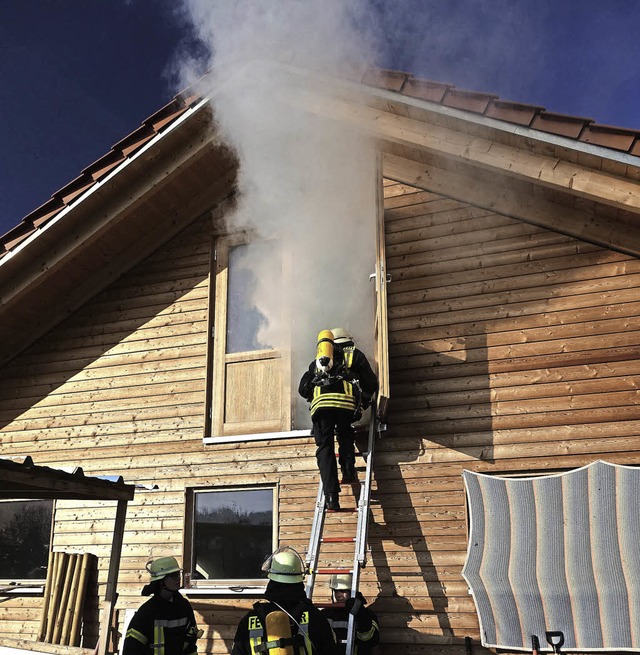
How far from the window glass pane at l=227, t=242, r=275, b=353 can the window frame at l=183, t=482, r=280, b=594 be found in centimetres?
150

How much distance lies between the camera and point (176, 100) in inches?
299

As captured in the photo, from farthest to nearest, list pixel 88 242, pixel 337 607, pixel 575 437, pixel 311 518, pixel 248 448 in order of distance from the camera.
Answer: pixel 88 242
pixel 248 448
pixel 311 518
pixel 575 437
pixel 337 607

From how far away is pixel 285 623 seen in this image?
3453mm

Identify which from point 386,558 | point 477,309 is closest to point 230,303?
point 477,309

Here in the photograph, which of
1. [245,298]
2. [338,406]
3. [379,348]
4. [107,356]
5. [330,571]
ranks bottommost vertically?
[330,571]

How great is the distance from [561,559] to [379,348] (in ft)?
7.46

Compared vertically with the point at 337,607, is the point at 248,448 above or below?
above

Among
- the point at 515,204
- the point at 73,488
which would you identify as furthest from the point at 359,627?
the point at 515,204

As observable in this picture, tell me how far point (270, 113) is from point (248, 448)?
142 inches

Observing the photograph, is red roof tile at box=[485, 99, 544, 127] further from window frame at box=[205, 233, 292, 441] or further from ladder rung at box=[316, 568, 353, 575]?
ladder rung at box=[316, 568, 353, 575]

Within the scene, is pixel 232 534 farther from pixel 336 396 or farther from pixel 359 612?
→ pixel 359 612

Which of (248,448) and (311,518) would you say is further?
(248,448)

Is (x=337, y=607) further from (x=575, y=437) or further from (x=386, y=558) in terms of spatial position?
(x=575, y=437)

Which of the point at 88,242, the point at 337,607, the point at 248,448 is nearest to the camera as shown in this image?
the point at 337,607
